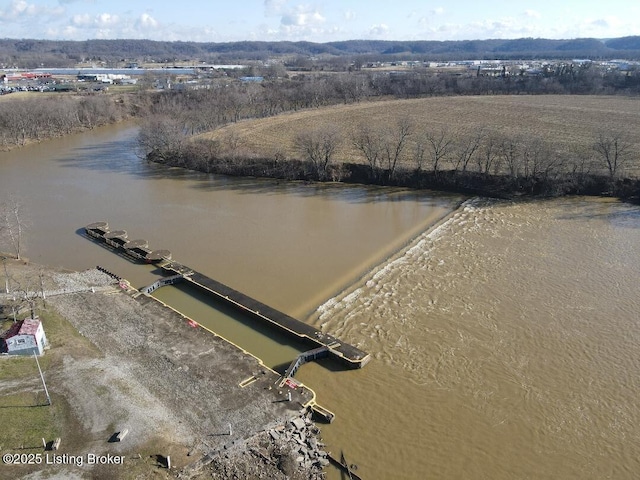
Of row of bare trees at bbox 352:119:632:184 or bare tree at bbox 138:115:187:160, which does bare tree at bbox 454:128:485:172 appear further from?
bare tree at bbox 138:115:187:160

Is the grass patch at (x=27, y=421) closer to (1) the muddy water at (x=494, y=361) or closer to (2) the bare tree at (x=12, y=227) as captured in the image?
(1) the muddy water at (x=494, y=361)

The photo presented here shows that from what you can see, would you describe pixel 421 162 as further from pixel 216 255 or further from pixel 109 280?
pixel 109 280

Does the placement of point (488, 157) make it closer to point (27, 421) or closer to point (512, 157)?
point (512, 157)

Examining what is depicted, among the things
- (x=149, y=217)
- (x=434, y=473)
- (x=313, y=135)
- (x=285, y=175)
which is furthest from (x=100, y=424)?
(x=313, y=135)

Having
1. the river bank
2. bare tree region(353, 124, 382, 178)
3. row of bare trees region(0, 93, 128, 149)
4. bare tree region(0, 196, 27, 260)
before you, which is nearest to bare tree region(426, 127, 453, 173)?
bare tree region(353, 124, 382, 178)

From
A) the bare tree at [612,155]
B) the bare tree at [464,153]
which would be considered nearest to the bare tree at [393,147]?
the bare tree at [464,153]

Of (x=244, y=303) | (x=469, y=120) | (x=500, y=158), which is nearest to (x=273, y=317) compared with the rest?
(x=244, y=303)
